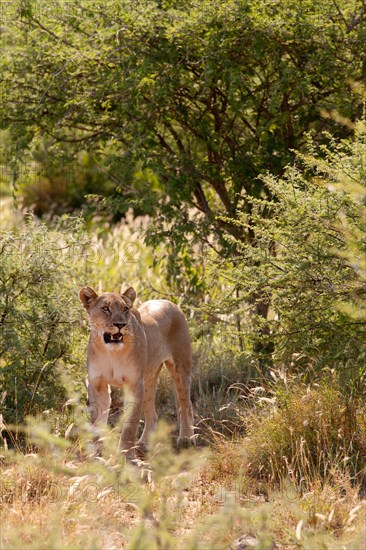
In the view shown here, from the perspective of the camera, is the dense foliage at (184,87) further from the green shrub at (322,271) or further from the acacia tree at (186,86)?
the green shrub at (322,271)

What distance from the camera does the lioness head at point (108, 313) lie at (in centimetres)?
775

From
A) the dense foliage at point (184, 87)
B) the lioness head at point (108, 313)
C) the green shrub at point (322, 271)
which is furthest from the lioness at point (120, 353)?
the dense foliage at point (184, 87)

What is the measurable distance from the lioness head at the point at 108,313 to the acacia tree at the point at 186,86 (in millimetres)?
2777

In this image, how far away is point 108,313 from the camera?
25.6 feet

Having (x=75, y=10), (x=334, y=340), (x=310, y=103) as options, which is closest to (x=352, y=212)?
(x=334, y=340)

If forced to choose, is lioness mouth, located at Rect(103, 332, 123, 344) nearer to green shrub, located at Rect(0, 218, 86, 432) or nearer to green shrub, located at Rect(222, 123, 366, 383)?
green shrub, located at Rect(0, 218, 86, 432)

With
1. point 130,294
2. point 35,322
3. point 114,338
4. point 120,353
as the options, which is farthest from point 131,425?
point 35,322

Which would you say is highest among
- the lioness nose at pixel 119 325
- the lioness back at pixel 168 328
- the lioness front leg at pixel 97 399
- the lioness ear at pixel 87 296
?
the lioness ear at pixel 87 296

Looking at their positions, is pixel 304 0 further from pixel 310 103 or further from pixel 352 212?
pixel 352 212

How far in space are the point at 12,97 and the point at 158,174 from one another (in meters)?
1.84

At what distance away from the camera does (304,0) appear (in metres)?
9.92

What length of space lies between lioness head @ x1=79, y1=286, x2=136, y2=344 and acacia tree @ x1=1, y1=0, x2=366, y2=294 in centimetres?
278

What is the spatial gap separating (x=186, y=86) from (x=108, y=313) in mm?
3572

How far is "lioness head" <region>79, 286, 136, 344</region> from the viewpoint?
775cm
